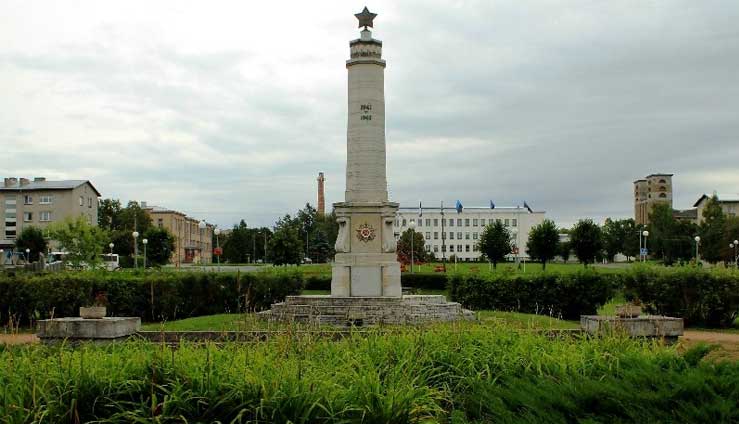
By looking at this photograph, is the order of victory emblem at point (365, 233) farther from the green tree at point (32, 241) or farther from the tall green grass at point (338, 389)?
the green tree at point (32, 241)

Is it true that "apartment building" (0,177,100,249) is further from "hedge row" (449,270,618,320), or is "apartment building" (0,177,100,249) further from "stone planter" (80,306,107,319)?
"stone planter" (80,306,107,319)

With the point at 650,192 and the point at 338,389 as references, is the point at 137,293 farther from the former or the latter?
the point at 650,192

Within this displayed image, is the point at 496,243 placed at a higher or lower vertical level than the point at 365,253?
higher

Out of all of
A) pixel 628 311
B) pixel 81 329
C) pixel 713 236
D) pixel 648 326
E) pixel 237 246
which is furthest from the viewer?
pixel 237 246

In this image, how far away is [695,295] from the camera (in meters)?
24.0

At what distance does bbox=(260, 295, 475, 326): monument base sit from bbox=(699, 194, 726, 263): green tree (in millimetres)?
61867

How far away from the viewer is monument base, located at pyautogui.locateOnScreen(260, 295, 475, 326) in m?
20.9

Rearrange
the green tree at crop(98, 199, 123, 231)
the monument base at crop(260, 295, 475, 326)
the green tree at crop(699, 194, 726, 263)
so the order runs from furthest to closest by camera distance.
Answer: the green tree at crop(98, 199, 123, 231)
the green tree at crop(699, 194, 726, 263)
the monument base at crop(260, 295, 475, 326)

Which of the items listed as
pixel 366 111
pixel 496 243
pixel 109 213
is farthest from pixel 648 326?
pixel 109 213

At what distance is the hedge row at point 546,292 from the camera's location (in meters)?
25.9

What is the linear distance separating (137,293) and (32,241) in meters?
59.1


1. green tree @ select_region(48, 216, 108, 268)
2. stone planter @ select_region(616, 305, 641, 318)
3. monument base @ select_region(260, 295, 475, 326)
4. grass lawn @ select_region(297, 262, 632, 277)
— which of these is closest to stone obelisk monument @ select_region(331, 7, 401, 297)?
monument base @ select_region(260, 295, 475, 326)

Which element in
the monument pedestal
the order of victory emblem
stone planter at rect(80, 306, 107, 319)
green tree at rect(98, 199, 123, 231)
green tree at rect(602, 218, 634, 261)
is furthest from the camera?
green tree at rect(602, 218, 634, 261)

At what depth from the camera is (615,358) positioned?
8.12 meters
